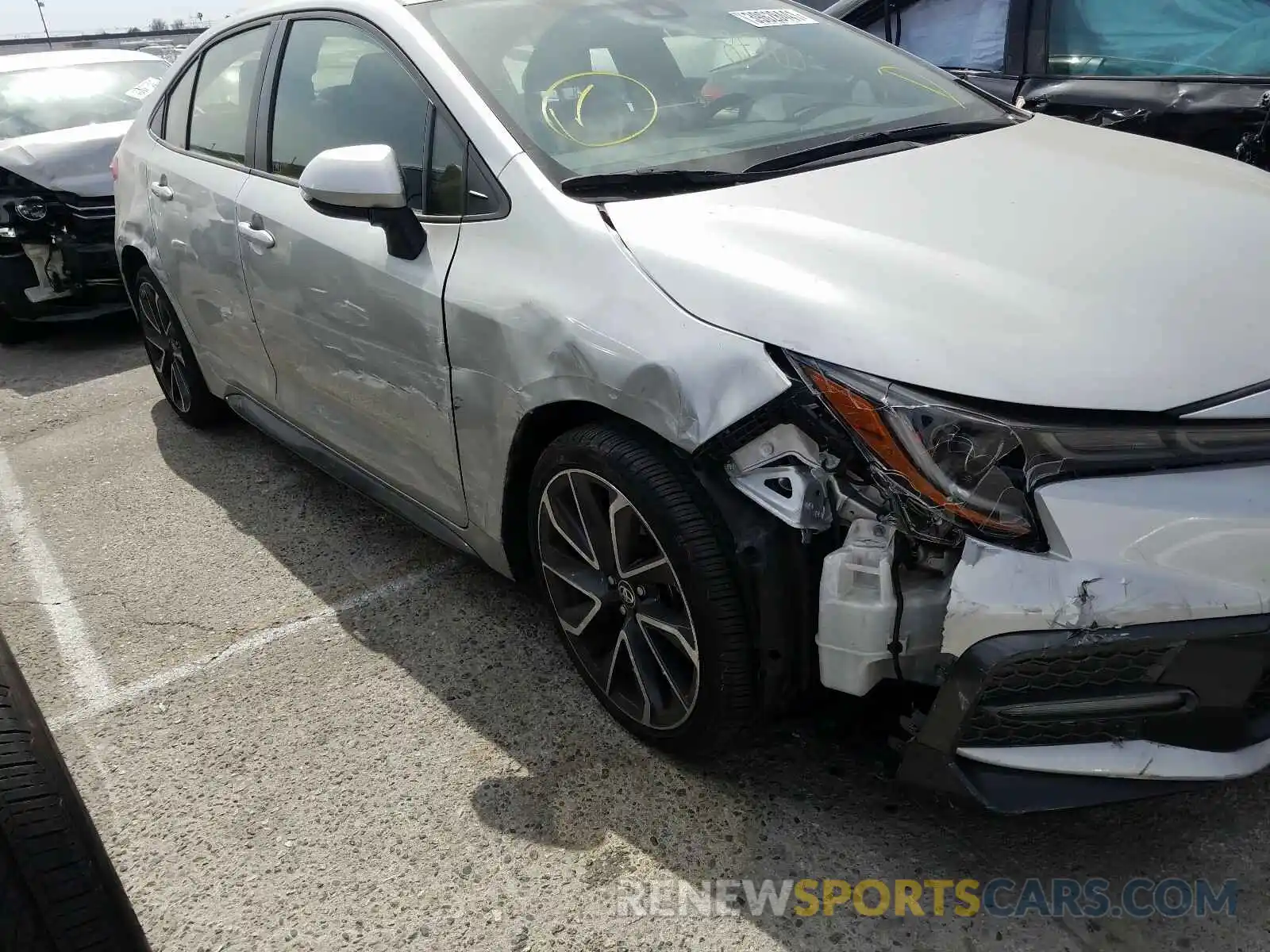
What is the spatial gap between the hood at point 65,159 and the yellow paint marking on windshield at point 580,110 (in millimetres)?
4297

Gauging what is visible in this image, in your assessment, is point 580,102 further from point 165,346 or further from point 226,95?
point 165,346

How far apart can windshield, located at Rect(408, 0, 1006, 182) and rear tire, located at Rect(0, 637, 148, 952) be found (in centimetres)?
148

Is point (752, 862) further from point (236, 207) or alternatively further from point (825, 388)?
point (236, 207)

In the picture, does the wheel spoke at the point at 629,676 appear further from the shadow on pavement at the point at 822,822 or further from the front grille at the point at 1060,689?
the front grille at the point at 1060,689

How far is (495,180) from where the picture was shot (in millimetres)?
2373

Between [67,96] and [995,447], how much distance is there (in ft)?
23.6

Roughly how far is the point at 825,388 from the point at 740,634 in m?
0.51

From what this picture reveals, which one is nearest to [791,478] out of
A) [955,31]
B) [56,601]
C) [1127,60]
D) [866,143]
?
[866,143]

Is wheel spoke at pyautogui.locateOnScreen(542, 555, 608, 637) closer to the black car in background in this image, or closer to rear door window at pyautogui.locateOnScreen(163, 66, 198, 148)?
rear door window at pyautogui.locateOnScreen(163, 66, 198, 148)

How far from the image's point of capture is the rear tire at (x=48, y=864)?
4.85 ft

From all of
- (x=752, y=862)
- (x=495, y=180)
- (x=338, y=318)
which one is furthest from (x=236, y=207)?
(x=752, y=862)

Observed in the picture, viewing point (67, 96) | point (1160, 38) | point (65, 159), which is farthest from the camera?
point (67, 96)

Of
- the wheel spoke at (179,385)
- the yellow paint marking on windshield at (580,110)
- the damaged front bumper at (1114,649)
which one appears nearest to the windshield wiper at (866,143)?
the yellow paint marking on windshield at (580,110)

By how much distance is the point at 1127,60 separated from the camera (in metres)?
4.09
